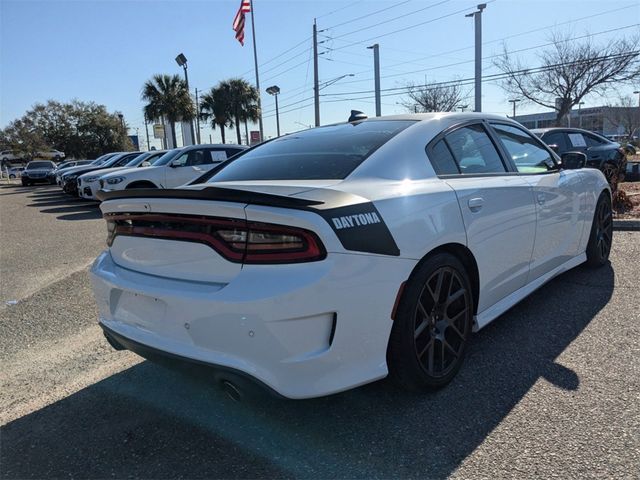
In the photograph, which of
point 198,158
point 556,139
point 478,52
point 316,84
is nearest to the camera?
point 556,139

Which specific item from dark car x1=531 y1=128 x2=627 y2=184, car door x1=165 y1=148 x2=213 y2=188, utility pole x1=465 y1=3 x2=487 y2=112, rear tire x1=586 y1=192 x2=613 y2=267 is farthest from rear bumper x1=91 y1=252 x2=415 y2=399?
utility pole x1=465 y1=3 x2=487 y2=112

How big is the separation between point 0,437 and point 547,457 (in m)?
2.71

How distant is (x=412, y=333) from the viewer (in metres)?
2.49

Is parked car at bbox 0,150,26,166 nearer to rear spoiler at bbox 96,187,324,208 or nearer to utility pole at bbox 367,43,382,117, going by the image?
utility pole at bbox 367,43,382,117

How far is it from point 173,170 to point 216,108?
96.9 ft

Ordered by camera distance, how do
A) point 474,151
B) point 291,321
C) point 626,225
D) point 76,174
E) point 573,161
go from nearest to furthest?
1. point 291,321
2. point 474,151
3. point 573,161
4. point 626,225
5. point 76,174

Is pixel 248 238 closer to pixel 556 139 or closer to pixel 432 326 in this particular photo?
pixel 432 326

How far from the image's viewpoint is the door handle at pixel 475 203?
290 centimetres

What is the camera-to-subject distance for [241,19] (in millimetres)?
29484

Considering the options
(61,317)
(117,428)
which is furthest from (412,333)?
(61,317)

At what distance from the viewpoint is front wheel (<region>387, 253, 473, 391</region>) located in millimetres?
Result: 2473

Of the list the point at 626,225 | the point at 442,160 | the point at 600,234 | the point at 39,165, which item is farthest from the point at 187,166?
the point at 39,165

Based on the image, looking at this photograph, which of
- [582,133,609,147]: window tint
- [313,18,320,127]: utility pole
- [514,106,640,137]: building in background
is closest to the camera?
[582,133,609,147]: window tint

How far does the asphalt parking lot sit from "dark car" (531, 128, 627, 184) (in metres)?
7.60
